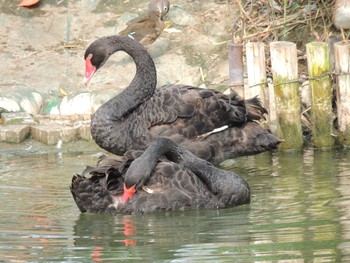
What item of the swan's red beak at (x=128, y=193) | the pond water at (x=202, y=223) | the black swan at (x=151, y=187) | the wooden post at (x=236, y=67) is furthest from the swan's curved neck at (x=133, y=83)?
the swan's red beak at (x=128, y=193)

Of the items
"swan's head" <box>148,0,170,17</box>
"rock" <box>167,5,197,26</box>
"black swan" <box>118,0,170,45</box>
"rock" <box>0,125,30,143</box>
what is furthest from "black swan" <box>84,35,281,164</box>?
"rock" <box>167,5,197,26</box>

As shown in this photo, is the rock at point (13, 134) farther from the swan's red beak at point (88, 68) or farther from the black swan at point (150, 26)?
the black swan at point (150, 26)

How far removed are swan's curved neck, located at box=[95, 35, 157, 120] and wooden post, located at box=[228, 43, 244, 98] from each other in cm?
77

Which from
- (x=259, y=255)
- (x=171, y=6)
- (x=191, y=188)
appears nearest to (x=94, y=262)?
(x=259, y=255)

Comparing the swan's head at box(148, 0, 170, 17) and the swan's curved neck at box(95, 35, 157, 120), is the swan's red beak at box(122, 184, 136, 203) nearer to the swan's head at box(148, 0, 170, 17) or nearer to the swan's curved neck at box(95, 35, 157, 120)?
the swan's curved neck at box(95, 35, 157, 120)

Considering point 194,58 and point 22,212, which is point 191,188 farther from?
point 194,58

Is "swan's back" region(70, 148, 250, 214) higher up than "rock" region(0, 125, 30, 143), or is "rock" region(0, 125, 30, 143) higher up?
"rock" region(0, 125, 30, 143)

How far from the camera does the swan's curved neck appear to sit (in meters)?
8.88

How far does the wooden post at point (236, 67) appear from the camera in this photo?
955cm

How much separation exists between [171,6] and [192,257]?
20.0 feet

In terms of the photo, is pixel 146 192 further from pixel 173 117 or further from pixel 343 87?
pixel 343 87

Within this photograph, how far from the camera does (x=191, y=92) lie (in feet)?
29.2

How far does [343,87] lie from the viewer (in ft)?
30.2

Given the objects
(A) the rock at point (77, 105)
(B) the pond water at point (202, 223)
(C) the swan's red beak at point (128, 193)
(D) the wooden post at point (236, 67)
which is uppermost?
(D) the wooden post at point (236, 67)
